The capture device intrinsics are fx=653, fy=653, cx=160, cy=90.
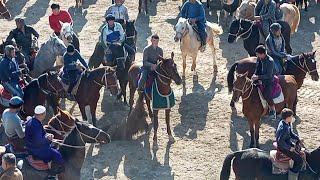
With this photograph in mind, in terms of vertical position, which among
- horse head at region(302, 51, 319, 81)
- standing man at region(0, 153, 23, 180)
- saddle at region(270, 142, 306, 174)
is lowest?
saddle at region(270, 142, 306, 174)

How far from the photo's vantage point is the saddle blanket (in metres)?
14.7

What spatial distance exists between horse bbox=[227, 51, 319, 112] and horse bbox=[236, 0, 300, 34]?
463cm

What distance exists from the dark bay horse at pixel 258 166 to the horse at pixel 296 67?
4.05 meters

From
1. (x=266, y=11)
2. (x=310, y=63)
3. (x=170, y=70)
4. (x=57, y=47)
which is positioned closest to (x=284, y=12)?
(x=266, y=11)

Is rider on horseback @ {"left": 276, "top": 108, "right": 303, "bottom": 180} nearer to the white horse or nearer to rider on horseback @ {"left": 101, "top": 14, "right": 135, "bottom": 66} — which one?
rider on horseback @ {"left": 101, "top": 14, "right": 135, "bottom": 66}

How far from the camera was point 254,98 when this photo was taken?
573 inches

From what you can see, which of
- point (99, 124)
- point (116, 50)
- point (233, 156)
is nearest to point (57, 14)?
point (116, 50)

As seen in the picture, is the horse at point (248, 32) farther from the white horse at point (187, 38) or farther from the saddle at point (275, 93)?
the saddle at point (275, 93)

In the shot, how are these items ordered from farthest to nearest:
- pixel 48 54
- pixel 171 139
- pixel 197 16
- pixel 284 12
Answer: pixel 284 12
pixel 197 16
pixel 48 54
pixel 171 139

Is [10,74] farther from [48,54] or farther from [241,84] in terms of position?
[241,84]

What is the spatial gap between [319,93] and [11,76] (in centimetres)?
815

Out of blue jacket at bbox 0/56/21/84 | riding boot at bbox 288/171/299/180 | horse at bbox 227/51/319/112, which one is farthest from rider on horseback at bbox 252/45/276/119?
blue jacket at bbox 0/56/21/84

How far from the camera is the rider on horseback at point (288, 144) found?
11.7 m

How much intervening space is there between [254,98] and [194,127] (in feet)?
7.27
